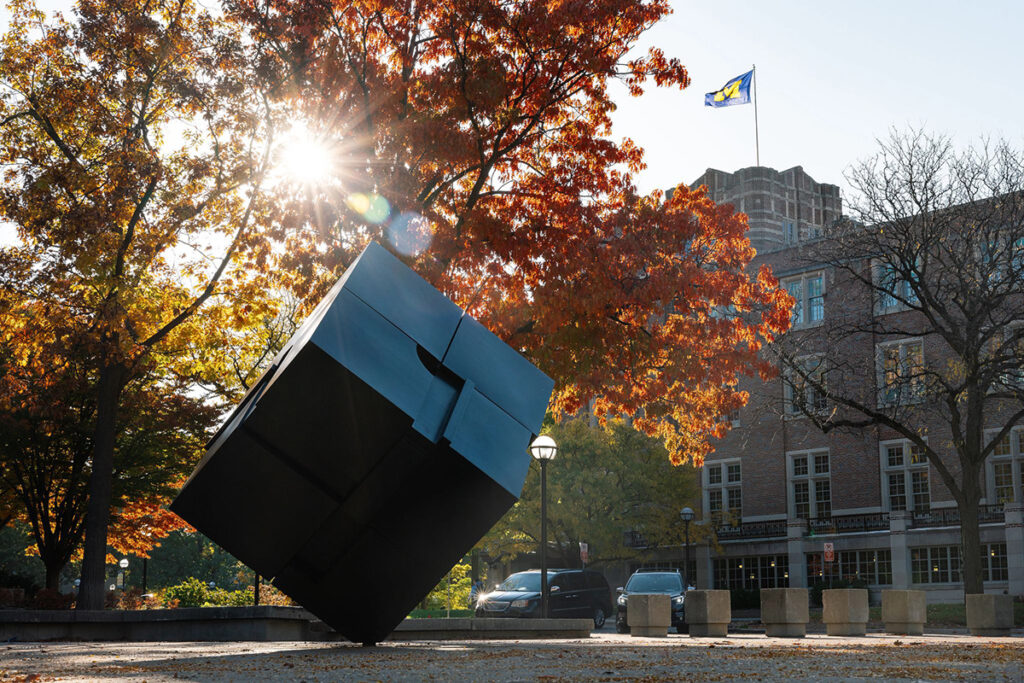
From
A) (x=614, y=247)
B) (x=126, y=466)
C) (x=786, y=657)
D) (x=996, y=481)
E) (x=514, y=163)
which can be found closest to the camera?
(x=786, y=657)

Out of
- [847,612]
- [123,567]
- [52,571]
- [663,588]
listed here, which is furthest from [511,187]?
[123,567]

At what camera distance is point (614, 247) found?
1792 centimetres

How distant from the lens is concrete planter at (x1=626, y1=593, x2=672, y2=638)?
70.7ft

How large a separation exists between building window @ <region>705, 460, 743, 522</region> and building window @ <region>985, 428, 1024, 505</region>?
1212 cm

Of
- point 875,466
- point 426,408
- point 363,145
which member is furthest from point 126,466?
point 875,466

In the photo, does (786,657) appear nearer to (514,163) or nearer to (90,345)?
(514,163)

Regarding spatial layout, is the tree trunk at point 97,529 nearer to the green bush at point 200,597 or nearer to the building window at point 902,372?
the green bush at point 200,597

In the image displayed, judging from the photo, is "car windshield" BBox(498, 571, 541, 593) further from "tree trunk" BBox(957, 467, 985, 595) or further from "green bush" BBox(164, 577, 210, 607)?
"tree trunk" BBox(957, 467, 985, 595)

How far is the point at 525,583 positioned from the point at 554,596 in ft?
5.52

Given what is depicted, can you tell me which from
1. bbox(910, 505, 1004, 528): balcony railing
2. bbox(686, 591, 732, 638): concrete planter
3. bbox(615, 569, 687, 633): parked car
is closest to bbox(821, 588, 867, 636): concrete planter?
bbox(686, 591, 732, 638): concrete planter

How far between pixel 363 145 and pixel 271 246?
278 cm

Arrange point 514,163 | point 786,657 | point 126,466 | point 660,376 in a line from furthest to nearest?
point 126,466 → point 660,376 → point 514,163 → point 786,657

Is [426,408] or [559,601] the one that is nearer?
[426,408]

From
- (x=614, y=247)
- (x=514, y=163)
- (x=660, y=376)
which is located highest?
(x=514, y=163)
